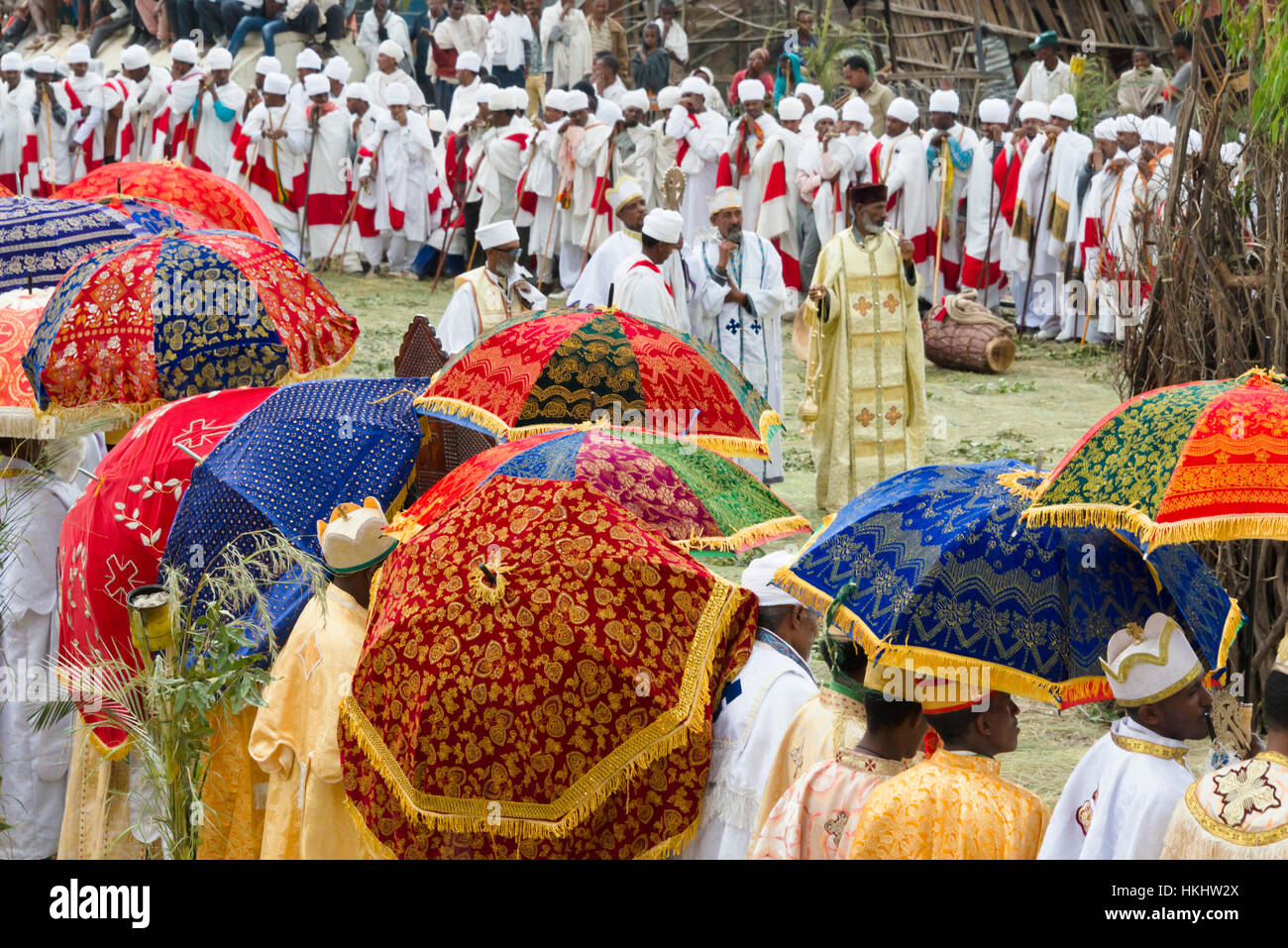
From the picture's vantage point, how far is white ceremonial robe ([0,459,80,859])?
4824mm

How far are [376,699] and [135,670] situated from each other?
2.57 ft

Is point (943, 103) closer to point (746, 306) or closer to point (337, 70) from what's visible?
point (746, 306)

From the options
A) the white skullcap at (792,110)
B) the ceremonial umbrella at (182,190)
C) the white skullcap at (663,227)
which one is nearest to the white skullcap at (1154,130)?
the white skullcap at (792,110)

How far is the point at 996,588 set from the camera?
3361mm

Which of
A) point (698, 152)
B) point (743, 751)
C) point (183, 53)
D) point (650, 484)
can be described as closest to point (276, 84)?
point (183, 53)

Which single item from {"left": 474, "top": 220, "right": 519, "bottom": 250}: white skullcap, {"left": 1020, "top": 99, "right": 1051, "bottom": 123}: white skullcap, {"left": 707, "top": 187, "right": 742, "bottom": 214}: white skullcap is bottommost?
{"left": 474, "top": 220, "right": 519, "bottom": 250}: white skullcap

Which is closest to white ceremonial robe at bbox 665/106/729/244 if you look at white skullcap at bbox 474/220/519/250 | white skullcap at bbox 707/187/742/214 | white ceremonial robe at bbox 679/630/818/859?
white skullcap at bbox 707/187/742/214

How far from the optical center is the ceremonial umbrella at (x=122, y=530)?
4.38 meters

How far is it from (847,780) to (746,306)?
22.2 feet

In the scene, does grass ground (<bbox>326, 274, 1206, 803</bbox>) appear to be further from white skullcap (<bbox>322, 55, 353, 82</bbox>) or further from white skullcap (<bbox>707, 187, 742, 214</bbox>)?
white skullcap (<bbox>322, 55, 353, 82</bbox>)

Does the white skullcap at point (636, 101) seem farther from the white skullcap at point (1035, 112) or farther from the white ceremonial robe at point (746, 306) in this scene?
the white ceremonial robe at point (746, 306)

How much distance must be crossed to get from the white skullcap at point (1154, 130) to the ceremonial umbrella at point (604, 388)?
962 centimetres

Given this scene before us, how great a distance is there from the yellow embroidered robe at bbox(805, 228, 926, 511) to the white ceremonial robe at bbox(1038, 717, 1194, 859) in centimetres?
631

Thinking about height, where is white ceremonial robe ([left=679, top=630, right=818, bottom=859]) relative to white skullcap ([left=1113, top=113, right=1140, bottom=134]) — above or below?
below
